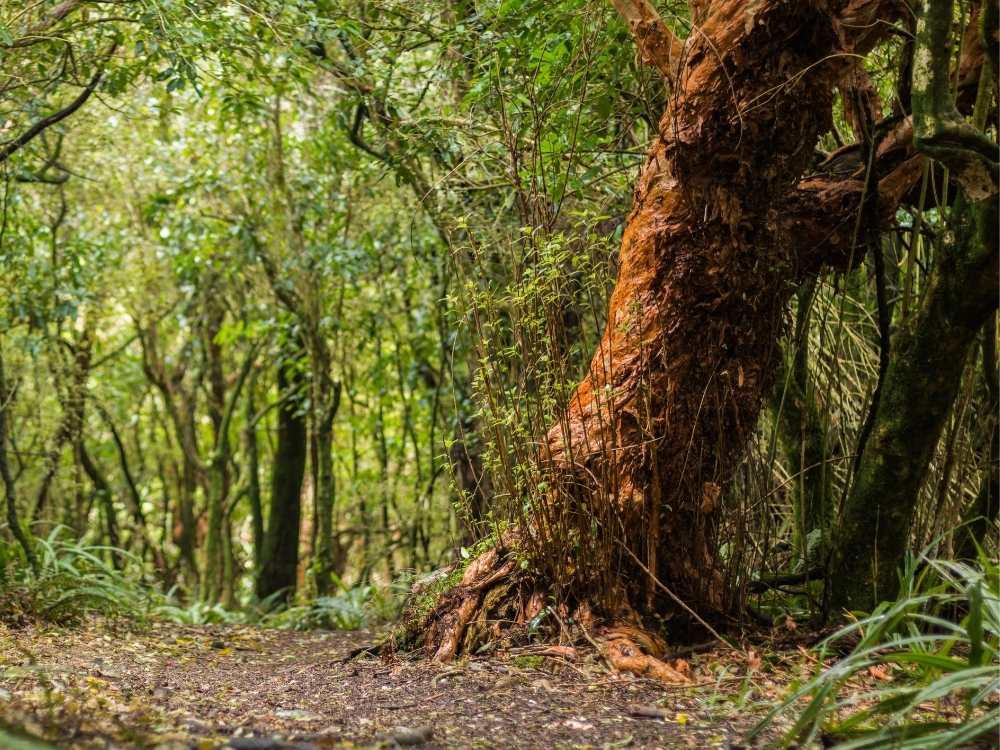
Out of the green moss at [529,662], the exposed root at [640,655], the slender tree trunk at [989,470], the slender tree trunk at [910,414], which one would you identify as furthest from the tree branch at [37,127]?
the slender tree trunk at [989,470]

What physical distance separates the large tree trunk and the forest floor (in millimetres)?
301

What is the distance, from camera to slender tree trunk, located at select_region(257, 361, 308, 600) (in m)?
7.63

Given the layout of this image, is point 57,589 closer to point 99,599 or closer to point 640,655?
point 99,599

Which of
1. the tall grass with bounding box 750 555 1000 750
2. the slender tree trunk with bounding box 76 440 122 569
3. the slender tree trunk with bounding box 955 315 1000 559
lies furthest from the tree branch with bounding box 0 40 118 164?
the slender tree trunk with bounding box 76 440 122 569

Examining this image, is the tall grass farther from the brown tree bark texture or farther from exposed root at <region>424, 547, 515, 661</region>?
exposed root at <region>424, 547, 515, 661</region>

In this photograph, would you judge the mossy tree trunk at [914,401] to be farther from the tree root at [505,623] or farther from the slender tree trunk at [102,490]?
the slender tree trunk at [102,490]

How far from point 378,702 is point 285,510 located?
539cm

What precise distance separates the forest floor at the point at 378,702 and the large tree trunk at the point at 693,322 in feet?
0.99

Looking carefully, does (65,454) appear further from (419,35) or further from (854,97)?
(854,97)

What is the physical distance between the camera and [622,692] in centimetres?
253

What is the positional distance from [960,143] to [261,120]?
5.92 meters

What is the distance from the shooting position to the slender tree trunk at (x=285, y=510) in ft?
25.0

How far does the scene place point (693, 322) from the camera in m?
2.94

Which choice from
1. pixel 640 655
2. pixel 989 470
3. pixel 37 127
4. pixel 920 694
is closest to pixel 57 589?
pixel 37 127
